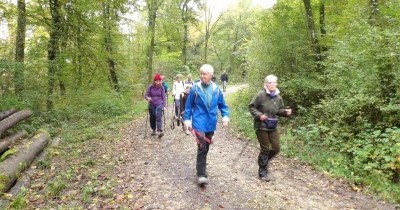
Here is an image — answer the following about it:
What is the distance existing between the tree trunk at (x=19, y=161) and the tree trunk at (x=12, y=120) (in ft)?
2.62

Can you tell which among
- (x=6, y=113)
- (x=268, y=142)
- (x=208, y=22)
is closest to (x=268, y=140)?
(x=268, y=142)

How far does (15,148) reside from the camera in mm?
9367

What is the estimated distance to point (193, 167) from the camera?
802cm

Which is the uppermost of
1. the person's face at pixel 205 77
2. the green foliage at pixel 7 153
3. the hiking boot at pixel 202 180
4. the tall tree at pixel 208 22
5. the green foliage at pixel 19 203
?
the tall tree at pixel 208 22

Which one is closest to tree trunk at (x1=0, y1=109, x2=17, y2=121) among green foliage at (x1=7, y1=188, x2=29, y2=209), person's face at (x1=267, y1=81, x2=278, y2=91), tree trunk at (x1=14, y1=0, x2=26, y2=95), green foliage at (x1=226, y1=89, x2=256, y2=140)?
tree trunk at (x1=14, y1=0, x2=26, y2=95)

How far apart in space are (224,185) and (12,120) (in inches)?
305

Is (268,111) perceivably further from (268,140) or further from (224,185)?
(224,185)

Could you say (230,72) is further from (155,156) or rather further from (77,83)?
(155,156)

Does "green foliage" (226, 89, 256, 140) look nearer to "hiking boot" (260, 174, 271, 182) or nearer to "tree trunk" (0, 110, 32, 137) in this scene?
"hiking boot" (260, 174, 271, 182)

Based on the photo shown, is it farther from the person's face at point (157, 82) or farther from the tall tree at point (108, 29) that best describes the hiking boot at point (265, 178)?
the tall tree at point (108, 29)

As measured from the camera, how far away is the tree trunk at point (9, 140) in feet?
29.9

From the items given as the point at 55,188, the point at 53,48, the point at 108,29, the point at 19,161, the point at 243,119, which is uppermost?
the point at 108,29

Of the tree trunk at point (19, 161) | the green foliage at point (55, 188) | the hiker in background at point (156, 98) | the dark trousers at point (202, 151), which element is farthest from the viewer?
the hiker in background at point (156, 98)

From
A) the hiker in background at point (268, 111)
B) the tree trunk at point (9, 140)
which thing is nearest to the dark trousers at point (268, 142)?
the hiker in background at point (268, 111)
